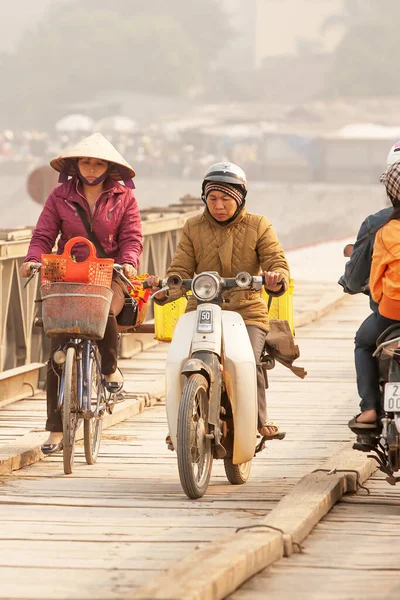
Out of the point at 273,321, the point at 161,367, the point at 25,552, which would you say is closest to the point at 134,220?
the point at 273,321

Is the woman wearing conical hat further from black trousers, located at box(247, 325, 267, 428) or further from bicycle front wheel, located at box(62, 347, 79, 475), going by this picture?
black trousers, located at box(247, 325, 267, 428)

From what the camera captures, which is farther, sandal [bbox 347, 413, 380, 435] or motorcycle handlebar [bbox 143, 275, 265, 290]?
motorcycle handlebar [bbox 143, 275, 265, 290]

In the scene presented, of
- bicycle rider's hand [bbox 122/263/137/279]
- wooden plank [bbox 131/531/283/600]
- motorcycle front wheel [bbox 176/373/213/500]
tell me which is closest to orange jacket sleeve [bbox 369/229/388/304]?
motorcycle front wheel [bbox 176/373/213/500]

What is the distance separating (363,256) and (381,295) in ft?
0.91

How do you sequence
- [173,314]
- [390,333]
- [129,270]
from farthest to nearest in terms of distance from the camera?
[173,314]
[129,270]
[390,333]

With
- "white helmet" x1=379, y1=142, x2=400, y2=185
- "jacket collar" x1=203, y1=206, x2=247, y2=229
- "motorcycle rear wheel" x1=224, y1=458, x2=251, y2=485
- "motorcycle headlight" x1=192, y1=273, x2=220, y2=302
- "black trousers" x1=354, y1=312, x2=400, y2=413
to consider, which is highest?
"white helmet" x1=379, y1=142, x2=400, y2=185

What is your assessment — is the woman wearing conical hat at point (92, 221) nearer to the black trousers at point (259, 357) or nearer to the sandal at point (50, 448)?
the sandal at point (50, 448)

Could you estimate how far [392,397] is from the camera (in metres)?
6.20

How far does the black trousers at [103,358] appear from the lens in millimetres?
7746

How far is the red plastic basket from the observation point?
7246 mm

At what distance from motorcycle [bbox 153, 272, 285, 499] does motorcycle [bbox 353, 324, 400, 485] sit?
2.01ft

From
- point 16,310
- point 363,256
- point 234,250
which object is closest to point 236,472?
point 234,250

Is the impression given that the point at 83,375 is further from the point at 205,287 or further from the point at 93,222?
the point at 205,287

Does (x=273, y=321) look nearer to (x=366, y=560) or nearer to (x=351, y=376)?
(x=366, y=560)
